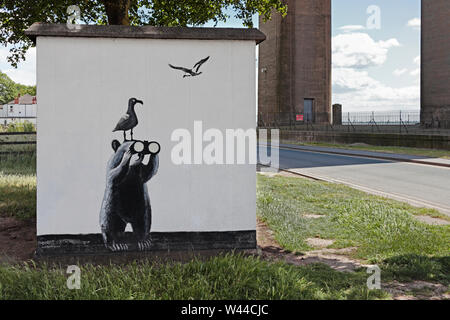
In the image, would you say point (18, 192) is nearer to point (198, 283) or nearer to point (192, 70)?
point (192, 70)

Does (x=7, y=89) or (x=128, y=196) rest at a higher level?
(x=7, y=89)

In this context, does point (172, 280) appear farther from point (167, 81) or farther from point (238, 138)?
point (167, 81)

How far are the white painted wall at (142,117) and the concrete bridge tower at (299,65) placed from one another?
154ft

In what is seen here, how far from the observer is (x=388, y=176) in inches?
631

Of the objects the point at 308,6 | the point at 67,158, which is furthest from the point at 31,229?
the point at 308,6

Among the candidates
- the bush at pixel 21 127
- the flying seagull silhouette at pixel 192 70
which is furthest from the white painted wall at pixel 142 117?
the bush at pixel 21 127

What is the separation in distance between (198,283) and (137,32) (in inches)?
122

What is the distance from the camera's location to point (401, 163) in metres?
20.2

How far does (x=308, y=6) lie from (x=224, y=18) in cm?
4186

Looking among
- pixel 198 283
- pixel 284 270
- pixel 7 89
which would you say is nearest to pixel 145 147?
pixel 198 283

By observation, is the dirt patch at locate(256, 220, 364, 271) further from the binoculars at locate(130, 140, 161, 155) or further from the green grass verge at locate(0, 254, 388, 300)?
the binoculars at locate(130, 140, 161, 155)

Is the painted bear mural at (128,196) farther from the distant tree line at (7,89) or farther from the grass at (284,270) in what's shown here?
the distant tree line at (7,89)

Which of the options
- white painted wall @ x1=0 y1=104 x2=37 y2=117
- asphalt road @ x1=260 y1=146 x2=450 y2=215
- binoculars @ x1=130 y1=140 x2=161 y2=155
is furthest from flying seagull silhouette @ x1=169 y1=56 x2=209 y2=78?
white painted wall @ x1=0 y1=104 x2=37 y2=117
